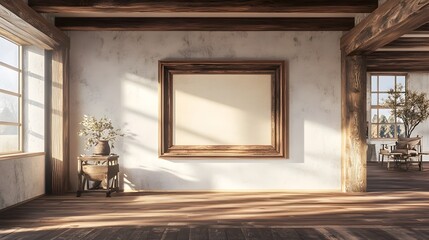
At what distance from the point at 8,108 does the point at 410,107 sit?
11.2 m

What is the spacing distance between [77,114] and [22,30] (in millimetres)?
1739

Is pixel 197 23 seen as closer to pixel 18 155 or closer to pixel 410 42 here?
pixel 18 155

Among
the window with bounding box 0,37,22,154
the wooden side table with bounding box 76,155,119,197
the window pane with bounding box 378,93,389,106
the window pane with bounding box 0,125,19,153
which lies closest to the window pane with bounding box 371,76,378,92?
the window pane with bounding box 378,93,389,106

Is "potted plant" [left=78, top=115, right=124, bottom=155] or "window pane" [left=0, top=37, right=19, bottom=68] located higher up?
"window pane" [left=0, top=37, right=19, bottom=68]

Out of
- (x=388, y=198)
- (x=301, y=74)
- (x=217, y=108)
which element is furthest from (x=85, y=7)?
(x=388, y=198)

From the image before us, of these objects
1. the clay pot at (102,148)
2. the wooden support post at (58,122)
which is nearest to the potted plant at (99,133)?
the clay pot at (102,148)

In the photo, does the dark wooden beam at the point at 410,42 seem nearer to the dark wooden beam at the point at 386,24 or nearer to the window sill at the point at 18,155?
the dark wooden beam at the point at 386,24

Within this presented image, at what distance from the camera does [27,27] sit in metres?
5.42

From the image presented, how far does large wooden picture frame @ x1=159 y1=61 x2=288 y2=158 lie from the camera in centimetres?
681

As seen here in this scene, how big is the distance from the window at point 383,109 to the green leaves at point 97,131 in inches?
380

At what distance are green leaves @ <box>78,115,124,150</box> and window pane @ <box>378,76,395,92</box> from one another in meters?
9.89

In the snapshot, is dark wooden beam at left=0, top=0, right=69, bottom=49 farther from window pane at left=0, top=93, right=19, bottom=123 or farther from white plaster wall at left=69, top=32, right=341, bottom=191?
window pane at left=0, top=93, right=19, bottom=123

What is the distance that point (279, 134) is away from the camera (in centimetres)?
684

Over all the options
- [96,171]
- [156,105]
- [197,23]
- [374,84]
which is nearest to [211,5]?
[197,23]
